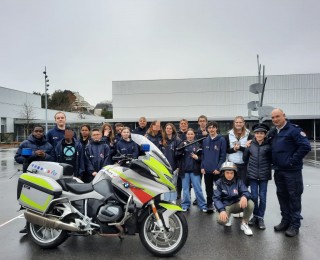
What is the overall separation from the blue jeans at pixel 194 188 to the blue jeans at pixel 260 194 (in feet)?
3.72

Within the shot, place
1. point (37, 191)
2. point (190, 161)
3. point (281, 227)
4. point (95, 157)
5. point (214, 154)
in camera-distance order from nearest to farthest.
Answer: point (37, 191), point (281, 227), point (95, 157), point (214, 154), point (190, 161)

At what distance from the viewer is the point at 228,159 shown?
19.0 ft

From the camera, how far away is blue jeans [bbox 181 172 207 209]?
5.99m

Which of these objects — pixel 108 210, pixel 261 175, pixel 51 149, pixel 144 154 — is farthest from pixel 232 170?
pixel 51 149

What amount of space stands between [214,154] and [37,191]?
319 cm

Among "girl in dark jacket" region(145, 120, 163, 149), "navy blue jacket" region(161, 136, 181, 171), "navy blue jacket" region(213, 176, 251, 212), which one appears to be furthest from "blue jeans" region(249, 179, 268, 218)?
"girl in dark jacket" region(145, 120, 163, 149)

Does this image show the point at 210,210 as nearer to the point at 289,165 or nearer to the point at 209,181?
the point at 209,181

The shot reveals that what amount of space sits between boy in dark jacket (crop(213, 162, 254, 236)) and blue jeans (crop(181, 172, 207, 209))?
93cm

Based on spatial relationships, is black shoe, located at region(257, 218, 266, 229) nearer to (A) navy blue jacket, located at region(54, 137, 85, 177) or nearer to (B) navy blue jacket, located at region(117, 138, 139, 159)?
(B) navy blue jacket, located at region(117, 138, 139, 159)

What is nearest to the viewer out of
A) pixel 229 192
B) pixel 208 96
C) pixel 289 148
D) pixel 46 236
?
pixel 46 236

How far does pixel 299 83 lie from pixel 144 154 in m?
36.5

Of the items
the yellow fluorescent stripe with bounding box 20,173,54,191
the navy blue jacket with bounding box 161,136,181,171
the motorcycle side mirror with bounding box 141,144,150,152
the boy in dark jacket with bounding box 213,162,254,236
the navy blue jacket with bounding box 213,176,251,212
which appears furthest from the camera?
the navy blue jacket with bounding box 161,136,181,171

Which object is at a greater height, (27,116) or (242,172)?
(27,116)

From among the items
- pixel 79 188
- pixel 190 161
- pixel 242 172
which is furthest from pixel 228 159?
pixel 79 188
